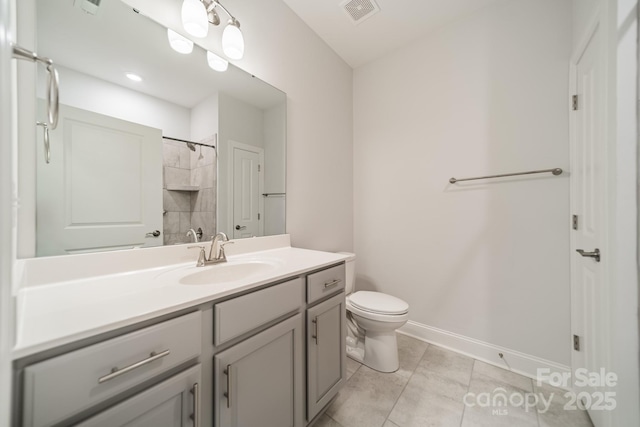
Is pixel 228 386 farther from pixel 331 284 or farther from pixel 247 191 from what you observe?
pixel 247 191

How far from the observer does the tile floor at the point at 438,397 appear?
1155mm

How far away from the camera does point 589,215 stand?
3.74 ft

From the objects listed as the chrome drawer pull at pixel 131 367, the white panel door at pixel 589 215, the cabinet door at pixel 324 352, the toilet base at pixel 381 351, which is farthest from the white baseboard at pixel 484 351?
the chrome drawer pull at pixel 131 367

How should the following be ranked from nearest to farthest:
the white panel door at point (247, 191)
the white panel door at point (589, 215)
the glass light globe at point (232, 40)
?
1. the white panel door at point (589, 215)
2. the glass light globe at point (232, 40)
3. the white panel door at point (247, 191)

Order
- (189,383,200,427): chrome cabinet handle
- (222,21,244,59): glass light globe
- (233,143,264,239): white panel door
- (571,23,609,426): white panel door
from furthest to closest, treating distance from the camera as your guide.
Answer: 1. (233,143,264,239): white panel door
2. (222,21,244,59): glass light globe
3. (571,23,609,426): white panel door
4. (189,383,200,427): chrome cabinet handle

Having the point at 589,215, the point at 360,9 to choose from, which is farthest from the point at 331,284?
the point at 360,9

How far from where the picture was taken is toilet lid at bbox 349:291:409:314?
147 cm

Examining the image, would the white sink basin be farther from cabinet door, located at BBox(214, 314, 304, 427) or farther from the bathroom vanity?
cabinet door, located at BBox(214, 314, 304, 427)

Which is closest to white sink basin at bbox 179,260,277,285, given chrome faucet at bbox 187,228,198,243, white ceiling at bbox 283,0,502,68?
chrome faucet at bbox 187,228,198,243

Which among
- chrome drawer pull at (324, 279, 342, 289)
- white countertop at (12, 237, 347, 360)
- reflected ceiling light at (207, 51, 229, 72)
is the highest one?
reflected ceiling light at (207, 51, 229, 72)

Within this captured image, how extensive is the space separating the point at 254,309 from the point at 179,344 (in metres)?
0.24

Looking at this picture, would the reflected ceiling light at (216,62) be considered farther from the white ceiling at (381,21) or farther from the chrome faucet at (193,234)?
the chrome faucet at (193,234)

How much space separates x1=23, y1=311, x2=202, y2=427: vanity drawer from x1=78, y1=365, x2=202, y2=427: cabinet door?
0.04 meters

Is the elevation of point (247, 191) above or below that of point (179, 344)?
above
